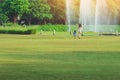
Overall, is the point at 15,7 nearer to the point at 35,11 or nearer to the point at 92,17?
the point at 35,11

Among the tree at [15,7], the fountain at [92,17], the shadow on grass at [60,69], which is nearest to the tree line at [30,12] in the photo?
the tree at [15,7]

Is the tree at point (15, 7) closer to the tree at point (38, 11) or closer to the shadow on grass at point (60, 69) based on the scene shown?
the tree at point (38, 11)

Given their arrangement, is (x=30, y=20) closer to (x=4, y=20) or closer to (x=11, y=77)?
(x=4, y=20)

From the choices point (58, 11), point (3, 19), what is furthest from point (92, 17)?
point (58, 11)

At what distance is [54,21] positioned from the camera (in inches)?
3787

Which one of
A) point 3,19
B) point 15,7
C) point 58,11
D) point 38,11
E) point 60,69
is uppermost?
point 15,7

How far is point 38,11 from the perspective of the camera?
8681 centimetres

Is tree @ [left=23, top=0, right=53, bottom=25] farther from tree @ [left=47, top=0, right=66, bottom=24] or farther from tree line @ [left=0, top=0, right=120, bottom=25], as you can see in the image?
tree @ [left=47, top=0, right=66, bottom=24]

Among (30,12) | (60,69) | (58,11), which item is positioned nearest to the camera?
(60,69)

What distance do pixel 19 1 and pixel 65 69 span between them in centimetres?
7003

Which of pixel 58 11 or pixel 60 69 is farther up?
pixel 58 11

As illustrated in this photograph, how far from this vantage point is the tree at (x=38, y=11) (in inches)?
3423

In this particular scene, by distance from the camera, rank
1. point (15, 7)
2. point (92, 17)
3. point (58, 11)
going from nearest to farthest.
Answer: point (92, 17)
point (15, 7)
point (58, 11)

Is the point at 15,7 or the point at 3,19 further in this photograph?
→ the point at 3,19
